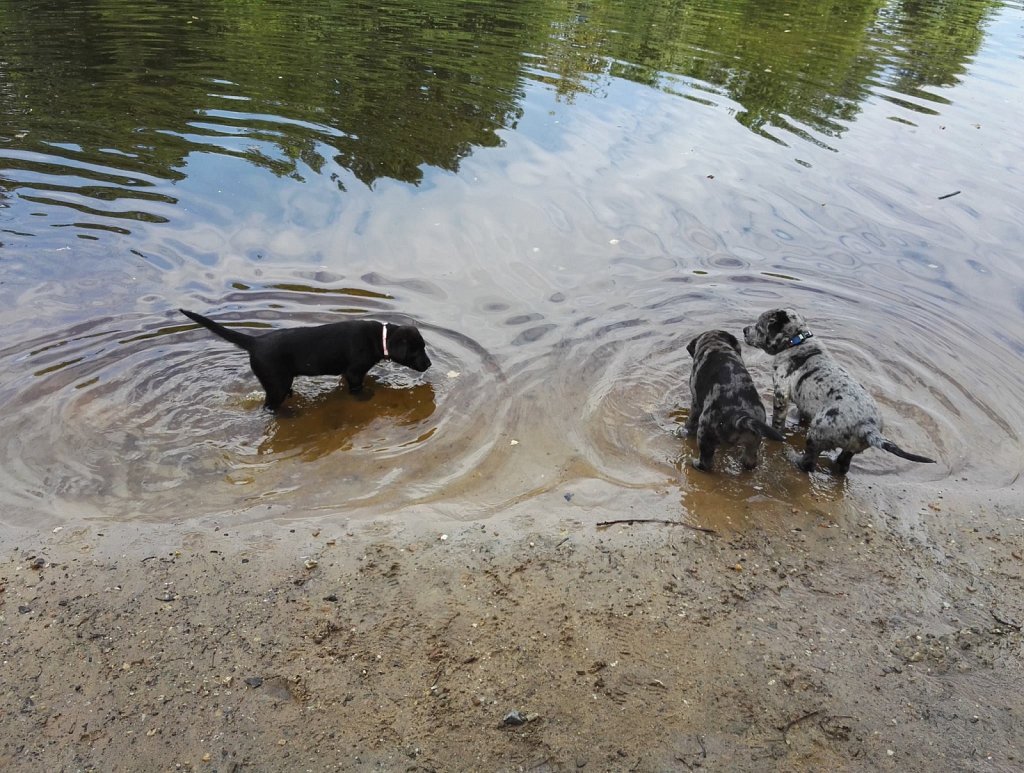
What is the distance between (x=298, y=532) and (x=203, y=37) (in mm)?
16840

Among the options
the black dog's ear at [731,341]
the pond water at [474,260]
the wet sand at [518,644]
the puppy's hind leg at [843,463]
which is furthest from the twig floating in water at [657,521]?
the black dog's ear at [731,341]

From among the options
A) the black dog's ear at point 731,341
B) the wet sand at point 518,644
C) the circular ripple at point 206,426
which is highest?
the black dog's ear at point 731,341

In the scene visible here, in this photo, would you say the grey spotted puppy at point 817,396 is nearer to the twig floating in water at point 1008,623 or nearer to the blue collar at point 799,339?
the blue collar at point 799,339

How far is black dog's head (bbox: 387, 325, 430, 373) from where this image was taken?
6.82 meters

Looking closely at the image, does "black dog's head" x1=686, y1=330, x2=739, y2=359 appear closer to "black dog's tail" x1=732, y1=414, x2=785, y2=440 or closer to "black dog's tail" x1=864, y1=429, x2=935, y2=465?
"black dog's tail" x1=732, y1=414, x2=785, y2=440

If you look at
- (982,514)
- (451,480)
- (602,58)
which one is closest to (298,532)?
(451,480)

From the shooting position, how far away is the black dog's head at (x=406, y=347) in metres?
6.82

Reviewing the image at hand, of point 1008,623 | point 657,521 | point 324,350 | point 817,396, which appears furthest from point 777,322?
point 324,350

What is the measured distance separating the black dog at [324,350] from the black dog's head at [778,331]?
2999mm

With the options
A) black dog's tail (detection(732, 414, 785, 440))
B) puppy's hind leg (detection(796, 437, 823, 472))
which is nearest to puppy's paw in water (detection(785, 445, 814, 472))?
puppy's hind leg (detection(796, 437, 823, 472))

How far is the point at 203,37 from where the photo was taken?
18125 mm

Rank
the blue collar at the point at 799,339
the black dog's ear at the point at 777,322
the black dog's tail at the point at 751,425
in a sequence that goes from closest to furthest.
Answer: the black dog's tail at the point at 751,425 → the blue collar at the point at 799,339 → the black dog's ear at the point at 777,322

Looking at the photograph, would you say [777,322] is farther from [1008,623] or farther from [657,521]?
[1008,623]

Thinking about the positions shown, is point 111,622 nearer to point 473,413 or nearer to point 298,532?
point 298,532
